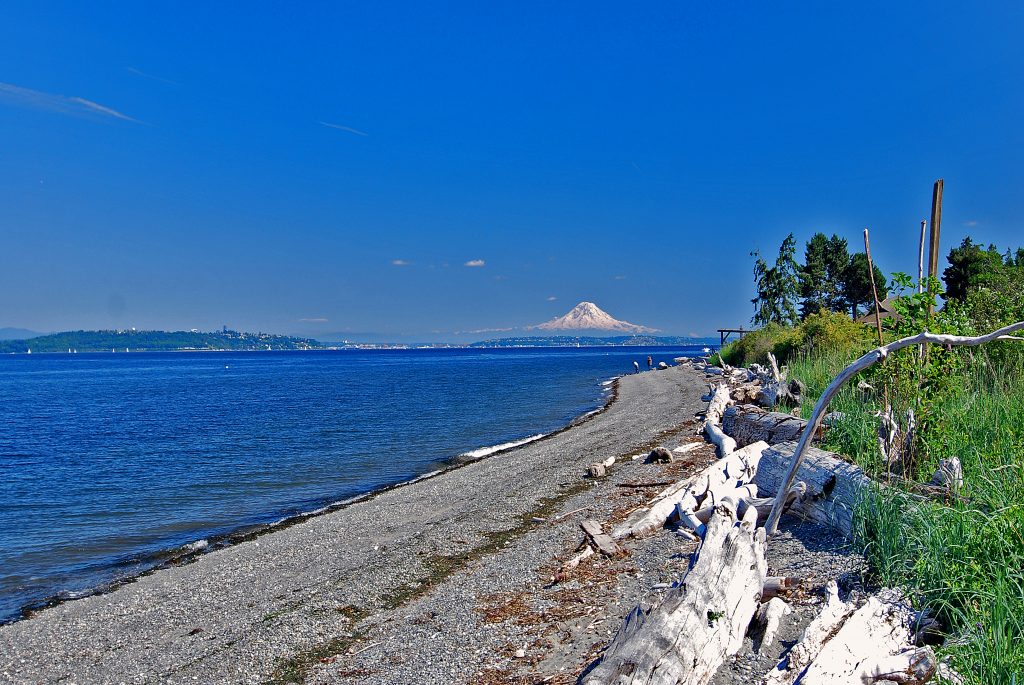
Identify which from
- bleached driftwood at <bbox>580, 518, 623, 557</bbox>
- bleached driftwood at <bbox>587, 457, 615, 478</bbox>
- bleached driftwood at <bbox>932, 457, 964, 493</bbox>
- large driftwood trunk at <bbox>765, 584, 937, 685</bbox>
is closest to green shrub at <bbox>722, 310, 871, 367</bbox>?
bleached driftwood at <bbox>587, 457, 615, 478</bbox>

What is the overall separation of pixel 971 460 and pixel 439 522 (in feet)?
33.4

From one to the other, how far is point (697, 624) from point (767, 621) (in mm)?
767

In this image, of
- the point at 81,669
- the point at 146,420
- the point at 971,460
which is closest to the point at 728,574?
the point at 971,460

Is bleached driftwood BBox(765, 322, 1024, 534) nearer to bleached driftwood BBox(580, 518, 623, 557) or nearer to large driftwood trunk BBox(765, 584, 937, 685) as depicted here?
large driftwood trunk BBox(765, 584, 937, 685)

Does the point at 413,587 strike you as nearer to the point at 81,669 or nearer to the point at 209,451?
the point at 81,669

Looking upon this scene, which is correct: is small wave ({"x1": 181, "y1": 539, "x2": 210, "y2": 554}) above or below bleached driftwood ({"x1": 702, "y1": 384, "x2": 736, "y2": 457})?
below

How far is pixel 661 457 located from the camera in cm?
1723

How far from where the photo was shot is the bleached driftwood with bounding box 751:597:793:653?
534cm


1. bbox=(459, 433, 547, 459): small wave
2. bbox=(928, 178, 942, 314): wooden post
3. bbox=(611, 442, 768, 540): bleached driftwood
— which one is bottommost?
bbox=(459, 433, 547, 459): small wave

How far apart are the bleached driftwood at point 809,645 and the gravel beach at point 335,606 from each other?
2270mm

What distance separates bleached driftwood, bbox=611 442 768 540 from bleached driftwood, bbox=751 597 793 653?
14.1 feet

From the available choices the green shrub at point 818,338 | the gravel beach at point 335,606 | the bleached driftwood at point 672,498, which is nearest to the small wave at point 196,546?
the gravel beach at point 335,606

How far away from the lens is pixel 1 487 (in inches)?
826

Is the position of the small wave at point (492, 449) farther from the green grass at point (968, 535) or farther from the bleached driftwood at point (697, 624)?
the bleached driftwood at point (697, 624)
